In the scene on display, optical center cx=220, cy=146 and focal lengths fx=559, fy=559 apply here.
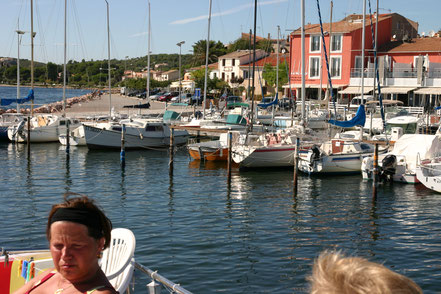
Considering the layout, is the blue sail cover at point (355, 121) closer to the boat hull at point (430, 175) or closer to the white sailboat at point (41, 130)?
the boat hull at point (430, 175)

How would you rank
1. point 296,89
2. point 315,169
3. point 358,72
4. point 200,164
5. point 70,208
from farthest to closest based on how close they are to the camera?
point 296,89 → point 358,72 → point 200,164 → point 315,169 → point 70,208

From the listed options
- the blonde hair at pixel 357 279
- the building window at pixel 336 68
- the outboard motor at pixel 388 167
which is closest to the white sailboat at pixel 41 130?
the outboard motor at pixel 388 167

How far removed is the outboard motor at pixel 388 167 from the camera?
26641 millimetres

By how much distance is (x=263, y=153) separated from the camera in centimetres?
2931

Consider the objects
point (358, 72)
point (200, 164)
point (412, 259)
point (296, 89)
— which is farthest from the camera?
point (296, 89)

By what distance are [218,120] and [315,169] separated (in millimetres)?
14643

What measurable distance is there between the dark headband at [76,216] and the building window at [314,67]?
6022 cm

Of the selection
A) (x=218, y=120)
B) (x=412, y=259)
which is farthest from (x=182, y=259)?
(x=218, y=120)

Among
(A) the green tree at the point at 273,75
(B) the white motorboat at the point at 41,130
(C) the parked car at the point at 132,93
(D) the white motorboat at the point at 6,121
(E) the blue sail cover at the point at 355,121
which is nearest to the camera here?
(E) the blue sail cover at the point at 355,121

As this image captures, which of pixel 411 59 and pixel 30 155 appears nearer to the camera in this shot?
pixel 30 155

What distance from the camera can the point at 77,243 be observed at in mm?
3473

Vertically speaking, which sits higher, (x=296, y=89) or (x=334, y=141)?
(x=296, y=89)

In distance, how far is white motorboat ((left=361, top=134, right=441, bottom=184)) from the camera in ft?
87.0

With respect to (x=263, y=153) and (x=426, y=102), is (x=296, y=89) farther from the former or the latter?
(x=263, y=153)
